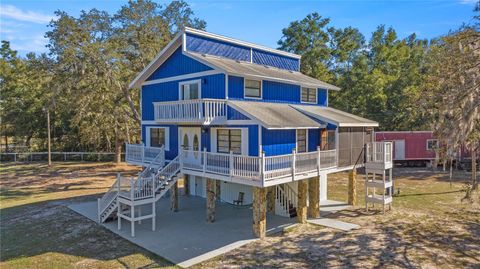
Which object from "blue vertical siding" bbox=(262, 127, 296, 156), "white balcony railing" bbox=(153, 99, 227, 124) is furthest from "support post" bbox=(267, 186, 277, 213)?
"white balcony railing" bbox=(153, 99, 227, 124)

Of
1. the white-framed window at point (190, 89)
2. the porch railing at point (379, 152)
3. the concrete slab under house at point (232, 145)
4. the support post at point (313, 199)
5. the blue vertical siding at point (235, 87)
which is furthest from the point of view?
the porch railing at point (379, 152)

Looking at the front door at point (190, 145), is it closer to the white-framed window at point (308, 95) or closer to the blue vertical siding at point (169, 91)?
the blue vertical siding at point (169, 91)

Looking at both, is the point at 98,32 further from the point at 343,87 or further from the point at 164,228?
the point at 343,87

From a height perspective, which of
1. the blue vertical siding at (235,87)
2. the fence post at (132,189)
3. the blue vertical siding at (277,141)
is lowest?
the fence post at (132,189)

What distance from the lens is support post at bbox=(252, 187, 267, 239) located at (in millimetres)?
13164

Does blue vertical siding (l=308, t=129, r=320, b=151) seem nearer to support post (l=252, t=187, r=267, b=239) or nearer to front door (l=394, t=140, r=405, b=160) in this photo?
support post (l=252, t=187, r=267, b=239)

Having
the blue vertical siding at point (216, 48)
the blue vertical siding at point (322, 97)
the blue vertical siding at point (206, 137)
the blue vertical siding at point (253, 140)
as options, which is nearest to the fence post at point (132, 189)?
the blue vertical siding at point (206, 137)

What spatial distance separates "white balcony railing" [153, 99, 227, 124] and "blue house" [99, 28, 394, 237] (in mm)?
45

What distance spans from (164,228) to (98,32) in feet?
59.1

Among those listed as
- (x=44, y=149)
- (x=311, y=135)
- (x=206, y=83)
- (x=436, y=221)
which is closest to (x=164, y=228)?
(x=206, y=83)

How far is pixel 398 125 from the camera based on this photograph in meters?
37.0

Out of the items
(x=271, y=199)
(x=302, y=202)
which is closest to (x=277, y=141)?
(x=302, y=202)

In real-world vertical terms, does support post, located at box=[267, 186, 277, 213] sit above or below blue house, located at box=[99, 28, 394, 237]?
below

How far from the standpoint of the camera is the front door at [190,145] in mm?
15617
